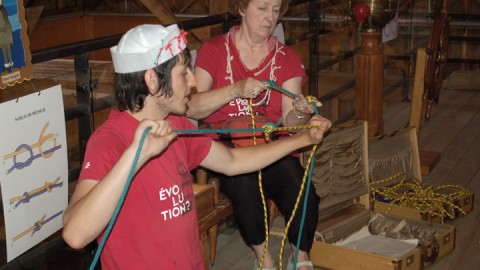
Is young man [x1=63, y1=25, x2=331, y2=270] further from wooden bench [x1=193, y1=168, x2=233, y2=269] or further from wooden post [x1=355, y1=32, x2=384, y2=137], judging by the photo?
wooden post [x1=355, y1=32, x2=384, y2=137]

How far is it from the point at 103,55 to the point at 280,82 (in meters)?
8.35

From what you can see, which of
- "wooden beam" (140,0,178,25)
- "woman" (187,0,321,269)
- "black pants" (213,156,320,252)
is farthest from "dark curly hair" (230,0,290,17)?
"wooden beam" (140,0,178,25)

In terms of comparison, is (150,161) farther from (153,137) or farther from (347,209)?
(347,209)

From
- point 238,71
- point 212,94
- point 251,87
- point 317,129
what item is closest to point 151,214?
→ point 317,129

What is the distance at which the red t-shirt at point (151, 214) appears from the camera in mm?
1841

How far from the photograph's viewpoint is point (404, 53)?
22.0 feet

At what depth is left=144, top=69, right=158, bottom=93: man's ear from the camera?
1.83 metres

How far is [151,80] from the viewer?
1.84m

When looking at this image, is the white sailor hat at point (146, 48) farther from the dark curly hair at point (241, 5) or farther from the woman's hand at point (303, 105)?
the dark curly hair at point (241, 5)

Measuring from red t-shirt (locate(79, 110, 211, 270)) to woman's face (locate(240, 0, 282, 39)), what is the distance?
100 cm

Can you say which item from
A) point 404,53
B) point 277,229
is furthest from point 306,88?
point 404,53

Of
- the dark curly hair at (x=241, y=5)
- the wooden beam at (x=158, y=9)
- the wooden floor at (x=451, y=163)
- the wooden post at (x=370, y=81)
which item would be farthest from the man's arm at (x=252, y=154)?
the wooden beam at (x=158, y=9)

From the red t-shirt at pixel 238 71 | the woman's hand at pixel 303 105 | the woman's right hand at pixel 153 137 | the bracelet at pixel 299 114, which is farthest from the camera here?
the red t-shirt at pixel 238 71

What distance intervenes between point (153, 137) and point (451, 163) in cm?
322
